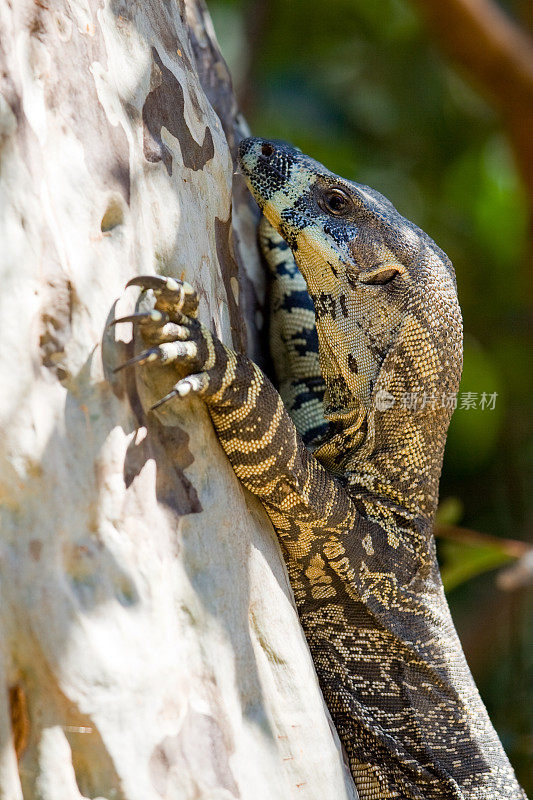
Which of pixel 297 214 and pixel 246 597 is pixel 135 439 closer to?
pixel 246 597

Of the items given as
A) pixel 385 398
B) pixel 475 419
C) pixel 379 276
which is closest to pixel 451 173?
pixel 475 419

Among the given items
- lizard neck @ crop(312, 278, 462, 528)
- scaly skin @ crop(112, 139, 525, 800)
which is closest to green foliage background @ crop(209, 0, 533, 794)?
scaly skin @ crop(112, 139, 525, 800)

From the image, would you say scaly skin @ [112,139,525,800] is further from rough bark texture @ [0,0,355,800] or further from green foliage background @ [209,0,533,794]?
green foliage background @ [209,0,533,794]

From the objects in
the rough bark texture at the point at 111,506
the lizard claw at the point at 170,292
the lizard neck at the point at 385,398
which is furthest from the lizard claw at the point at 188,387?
the lizard neck at the point at 385,398

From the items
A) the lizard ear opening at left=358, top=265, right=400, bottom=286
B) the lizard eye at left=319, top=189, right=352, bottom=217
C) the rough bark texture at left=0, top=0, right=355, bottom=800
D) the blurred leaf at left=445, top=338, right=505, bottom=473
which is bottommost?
the rough bark texture at left=0, top=0, right=355, bottom=800

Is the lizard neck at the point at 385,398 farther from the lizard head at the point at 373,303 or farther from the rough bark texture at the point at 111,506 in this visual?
the rough bark texture at the point at 111,506

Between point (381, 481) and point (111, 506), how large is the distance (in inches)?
59.0

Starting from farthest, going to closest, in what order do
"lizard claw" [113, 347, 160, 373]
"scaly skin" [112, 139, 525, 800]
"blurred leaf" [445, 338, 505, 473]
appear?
1. "blurred leaf" [445, 338, 505, 473]
2. "scaly skin" [112, 139, 525, 800]
3. "lizard claw" [113, 347, 160, 373]

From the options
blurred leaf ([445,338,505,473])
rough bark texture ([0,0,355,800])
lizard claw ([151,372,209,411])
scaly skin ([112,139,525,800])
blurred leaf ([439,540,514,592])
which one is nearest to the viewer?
rough bark texture ([0,0,355,800])

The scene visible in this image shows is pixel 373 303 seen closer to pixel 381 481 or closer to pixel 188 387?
pixel 381 481

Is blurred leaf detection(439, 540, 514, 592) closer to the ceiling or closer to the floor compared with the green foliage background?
closer to the floor

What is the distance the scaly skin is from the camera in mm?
3375

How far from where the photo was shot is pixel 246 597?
8.76ft

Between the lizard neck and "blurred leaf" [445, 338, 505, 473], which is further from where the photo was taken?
"blurred leaf" [445, 338, 505, 473]
